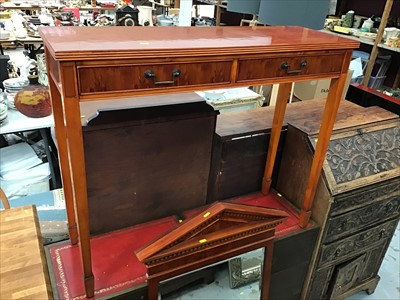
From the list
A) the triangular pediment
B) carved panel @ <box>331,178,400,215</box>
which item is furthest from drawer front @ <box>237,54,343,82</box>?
carved panel @ <box>331,178,400,215</box>

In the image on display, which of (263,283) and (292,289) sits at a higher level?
(263,283)

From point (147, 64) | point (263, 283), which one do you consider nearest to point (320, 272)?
point (263, 283)

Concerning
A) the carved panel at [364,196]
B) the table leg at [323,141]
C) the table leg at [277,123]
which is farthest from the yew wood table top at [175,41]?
the carved panel at [364,196]

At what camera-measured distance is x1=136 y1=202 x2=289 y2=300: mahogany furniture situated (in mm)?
1074

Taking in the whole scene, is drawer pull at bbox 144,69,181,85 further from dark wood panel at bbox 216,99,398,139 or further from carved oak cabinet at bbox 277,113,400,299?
carved oak cabinet at bbox 277,113,400,299

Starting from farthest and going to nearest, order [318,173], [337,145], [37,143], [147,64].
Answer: [37,143], [337,145], [318,173], [147,64]

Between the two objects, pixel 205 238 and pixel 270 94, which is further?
pixel 270 94

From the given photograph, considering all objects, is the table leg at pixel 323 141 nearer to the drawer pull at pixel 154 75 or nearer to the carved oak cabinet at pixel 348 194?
the carved oak cabinet at pixel 348 194

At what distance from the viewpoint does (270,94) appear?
10.1 ft

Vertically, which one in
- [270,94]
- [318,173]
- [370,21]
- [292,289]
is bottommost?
[292,289]

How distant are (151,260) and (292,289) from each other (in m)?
0.94

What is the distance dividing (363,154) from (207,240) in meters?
0.88

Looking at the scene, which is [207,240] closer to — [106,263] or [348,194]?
[106,263]

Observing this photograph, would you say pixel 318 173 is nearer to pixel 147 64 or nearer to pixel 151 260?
pixel 151 260
